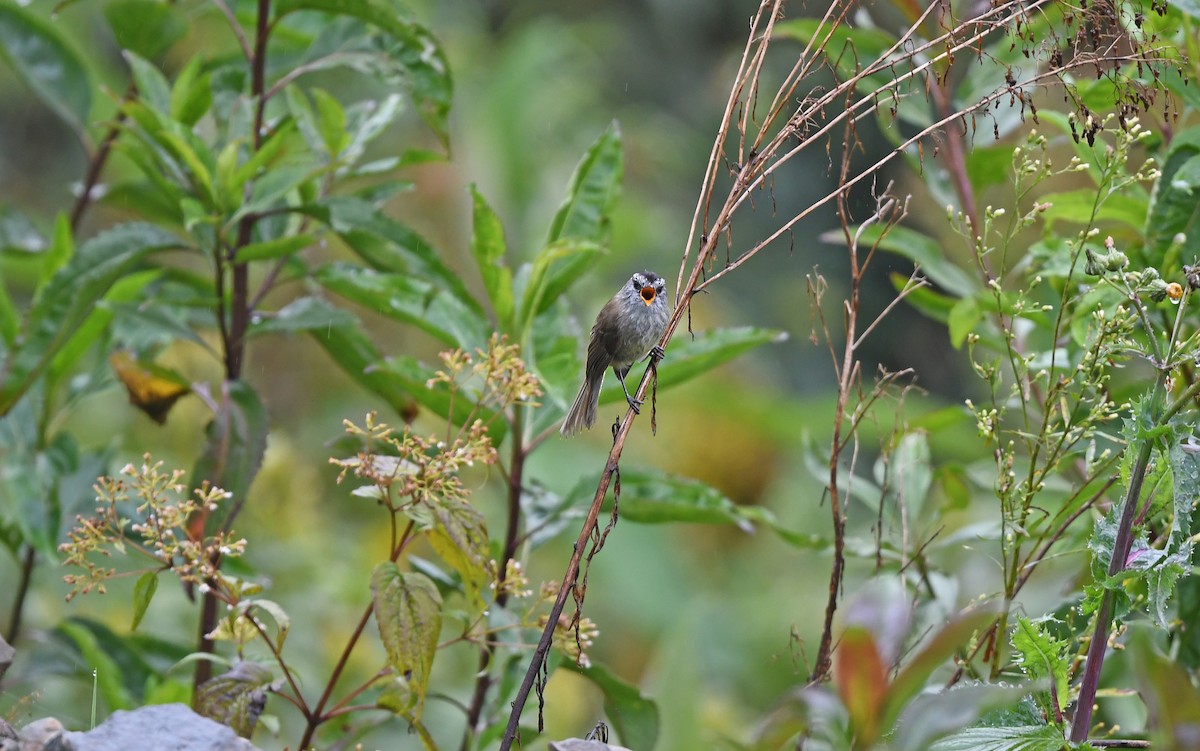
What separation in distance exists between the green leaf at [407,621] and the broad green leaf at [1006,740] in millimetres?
618

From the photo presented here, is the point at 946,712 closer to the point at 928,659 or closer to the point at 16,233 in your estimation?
the point at 928,659

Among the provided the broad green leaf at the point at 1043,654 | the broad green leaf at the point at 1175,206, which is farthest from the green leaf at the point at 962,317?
the broad green leaf at the point at 1043,654

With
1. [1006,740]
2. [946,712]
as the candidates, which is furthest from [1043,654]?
[946,712]

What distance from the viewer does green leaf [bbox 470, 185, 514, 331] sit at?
81.7 inches

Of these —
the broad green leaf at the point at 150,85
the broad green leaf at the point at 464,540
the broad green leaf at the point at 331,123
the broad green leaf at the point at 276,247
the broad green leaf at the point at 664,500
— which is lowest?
the broad green leaf at the point at 464,540

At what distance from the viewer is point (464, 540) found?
159cm

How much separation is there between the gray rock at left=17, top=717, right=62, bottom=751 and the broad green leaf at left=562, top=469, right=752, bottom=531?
0.94m

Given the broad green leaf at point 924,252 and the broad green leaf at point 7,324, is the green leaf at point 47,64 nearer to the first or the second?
the broad green leaf at point 7,324

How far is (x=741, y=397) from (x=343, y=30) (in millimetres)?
4729

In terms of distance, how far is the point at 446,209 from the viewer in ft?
21.9

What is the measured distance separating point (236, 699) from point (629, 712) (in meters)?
0.67

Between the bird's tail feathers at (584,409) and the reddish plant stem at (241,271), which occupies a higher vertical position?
the reddish plant stem at (241,271)

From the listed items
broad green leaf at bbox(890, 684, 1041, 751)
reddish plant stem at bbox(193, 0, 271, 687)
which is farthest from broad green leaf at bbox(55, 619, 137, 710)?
broad green leaf at bbox(890, 684, 1041, 751)

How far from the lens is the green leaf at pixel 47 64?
2.54 meters
